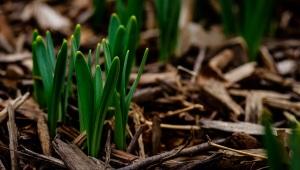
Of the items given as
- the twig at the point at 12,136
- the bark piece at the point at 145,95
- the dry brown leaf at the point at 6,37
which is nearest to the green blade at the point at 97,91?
the twig at the point at 12,136

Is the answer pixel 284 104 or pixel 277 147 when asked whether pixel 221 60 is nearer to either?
pixel 284 104

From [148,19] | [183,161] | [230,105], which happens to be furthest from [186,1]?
[183,161]

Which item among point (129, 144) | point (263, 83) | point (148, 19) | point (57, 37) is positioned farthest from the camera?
point (148, 19)

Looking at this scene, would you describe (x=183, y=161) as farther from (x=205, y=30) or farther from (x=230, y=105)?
(x=205, y=30)

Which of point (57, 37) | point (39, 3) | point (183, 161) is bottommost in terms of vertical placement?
point (183, 161)

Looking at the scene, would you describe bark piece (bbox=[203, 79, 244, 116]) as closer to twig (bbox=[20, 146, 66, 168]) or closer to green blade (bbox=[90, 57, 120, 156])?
green blade (bbox=[90, 57, 120, 156])

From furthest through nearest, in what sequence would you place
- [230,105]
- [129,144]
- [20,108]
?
[230,105] < [20,108] < [129,144]
